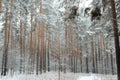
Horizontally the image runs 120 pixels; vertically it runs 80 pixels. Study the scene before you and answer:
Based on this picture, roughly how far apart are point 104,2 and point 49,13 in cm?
1499

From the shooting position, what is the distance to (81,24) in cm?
3014

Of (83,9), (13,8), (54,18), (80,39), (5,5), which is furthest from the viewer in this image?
(80,39)

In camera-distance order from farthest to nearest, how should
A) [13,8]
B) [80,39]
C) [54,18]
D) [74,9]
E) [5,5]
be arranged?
[80,39], [54,18], [13,8], [5,5], [74,9]

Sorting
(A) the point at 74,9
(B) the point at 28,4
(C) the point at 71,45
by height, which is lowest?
(C) the point at 71,45

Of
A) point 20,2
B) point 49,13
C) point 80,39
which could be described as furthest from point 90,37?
point 20,2

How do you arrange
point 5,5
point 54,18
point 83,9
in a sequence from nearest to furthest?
point 83,9 → point 5,5 → point 54,18

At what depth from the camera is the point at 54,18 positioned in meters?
25.7

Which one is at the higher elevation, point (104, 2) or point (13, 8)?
point (13, 8)

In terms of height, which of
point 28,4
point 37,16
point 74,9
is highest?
point 28,4

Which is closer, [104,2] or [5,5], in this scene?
[104,2]

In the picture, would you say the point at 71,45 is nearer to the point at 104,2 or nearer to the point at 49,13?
the point at 49,13

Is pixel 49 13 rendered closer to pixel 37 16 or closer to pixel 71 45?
pixel 37 16

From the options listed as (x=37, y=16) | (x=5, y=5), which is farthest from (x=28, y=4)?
(x=5, y=5)

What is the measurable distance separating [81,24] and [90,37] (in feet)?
11.0
